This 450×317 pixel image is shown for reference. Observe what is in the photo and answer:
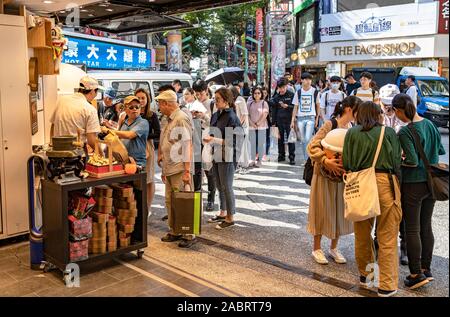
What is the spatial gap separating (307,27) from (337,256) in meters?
28.4

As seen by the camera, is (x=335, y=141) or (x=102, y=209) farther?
(x=102, y=209)

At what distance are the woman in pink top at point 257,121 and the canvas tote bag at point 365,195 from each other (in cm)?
590

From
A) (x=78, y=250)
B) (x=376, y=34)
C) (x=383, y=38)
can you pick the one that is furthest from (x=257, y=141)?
(x=376, y=34)

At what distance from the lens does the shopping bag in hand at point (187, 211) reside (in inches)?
196

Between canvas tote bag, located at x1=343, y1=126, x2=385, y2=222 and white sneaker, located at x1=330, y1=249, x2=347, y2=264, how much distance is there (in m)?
1.02

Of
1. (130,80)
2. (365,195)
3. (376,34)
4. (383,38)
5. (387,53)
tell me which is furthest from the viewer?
(376,34)

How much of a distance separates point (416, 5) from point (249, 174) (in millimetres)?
16367

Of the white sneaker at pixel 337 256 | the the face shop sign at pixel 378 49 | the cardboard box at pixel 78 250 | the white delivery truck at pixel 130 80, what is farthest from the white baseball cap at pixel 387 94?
the the face shop sign at pixel 378 49

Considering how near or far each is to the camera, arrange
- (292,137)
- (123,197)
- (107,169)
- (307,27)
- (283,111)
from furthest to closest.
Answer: (307,27)
(283,111)
(292,137)
(123,197)
(107,169)

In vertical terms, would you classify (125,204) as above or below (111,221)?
above

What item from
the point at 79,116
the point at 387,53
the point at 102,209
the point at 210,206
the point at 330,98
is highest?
the point at 387,53

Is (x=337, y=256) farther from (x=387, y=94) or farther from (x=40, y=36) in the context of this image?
(x=40, y=36)

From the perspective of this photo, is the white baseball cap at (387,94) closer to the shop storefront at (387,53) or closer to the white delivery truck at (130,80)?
the white delivery truck at (130,80)

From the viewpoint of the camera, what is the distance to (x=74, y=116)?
194 inches
